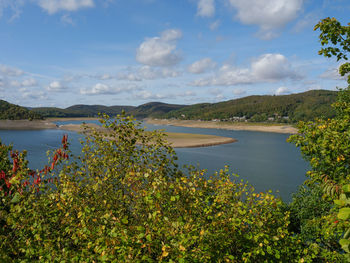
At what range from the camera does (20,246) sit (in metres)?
6.24

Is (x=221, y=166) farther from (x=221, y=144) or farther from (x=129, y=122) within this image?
(x=129, y=122)

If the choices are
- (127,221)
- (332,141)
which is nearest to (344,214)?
(127,221)

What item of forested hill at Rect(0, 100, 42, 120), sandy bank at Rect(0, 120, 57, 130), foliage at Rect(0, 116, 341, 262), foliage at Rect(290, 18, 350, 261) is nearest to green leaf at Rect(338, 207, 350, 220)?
foliage at Rect(0, 116, 341, 262)

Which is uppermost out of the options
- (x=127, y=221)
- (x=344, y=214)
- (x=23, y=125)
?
(x=344, y=214)

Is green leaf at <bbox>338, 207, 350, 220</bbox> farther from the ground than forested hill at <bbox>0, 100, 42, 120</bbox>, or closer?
closer

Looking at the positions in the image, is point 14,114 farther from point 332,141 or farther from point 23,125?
point 332,141

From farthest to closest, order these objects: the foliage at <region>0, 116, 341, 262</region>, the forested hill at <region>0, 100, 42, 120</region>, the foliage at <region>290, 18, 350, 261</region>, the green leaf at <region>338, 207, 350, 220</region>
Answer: the forested hill at <region>0, 100, 42, 120</region> → the foliage at <region>290, 18, 350, 261</region> → the foliage at <region>0, 116, 341, 262</region> → the green leaf at <region>338, 207, 350, 220</region>

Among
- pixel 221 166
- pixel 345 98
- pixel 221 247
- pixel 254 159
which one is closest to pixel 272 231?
pixel 221 247

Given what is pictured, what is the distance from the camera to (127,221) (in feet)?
17.2

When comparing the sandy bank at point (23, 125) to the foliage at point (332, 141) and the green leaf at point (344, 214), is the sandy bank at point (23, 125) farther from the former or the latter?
the green leaf at point (344, 214)

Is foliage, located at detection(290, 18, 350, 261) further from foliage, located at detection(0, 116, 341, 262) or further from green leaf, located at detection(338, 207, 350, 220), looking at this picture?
green leaf, located at detection(338, 207, 350, 220)

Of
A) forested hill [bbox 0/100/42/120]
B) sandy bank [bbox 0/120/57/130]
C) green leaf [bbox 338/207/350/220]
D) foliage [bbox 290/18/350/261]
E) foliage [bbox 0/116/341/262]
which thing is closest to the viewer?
green leaf [bbox 338/207/350/220]

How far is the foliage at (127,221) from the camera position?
5160 mm

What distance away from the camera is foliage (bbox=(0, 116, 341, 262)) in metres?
5.16
